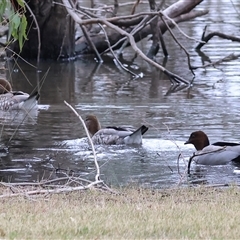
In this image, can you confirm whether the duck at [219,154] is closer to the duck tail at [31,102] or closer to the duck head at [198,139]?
the duck head at [198,139]

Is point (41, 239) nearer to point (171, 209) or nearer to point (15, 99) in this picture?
point (171, 209)

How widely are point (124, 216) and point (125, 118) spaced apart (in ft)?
25.9

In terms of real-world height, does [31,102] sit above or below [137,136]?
below

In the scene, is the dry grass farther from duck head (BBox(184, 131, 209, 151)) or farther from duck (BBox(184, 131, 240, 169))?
duck head (BBox(184, 131, 209, 151))

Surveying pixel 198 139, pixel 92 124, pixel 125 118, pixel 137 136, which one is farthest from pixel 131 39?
pixel 198 139

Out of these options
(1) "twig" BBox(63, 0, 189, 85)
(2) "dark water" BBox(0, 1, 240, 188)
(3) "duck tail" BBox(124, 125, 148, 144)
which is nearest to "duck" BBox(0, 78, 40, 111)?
(2) "dark water" BBox(0, 1, 240, 188)

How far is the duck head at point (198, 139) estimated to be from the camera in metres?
12.1

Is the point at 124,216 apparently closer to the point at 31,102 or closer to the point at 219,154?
the point at 219,154

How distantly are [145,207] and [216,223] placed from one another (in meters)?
1.04

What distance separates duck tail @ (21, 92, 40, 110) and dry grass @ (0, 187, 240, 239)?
21.2ft

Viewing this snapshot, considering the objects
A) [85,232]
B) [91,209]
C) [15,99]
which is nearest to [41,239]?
[85,232]

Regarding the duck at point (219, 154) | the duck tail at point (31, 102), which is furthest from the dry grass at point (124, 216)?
the duck tail at point (31, 102)

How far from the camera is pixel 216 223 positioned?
6.49m

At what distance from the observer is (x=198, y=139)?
1208cm
